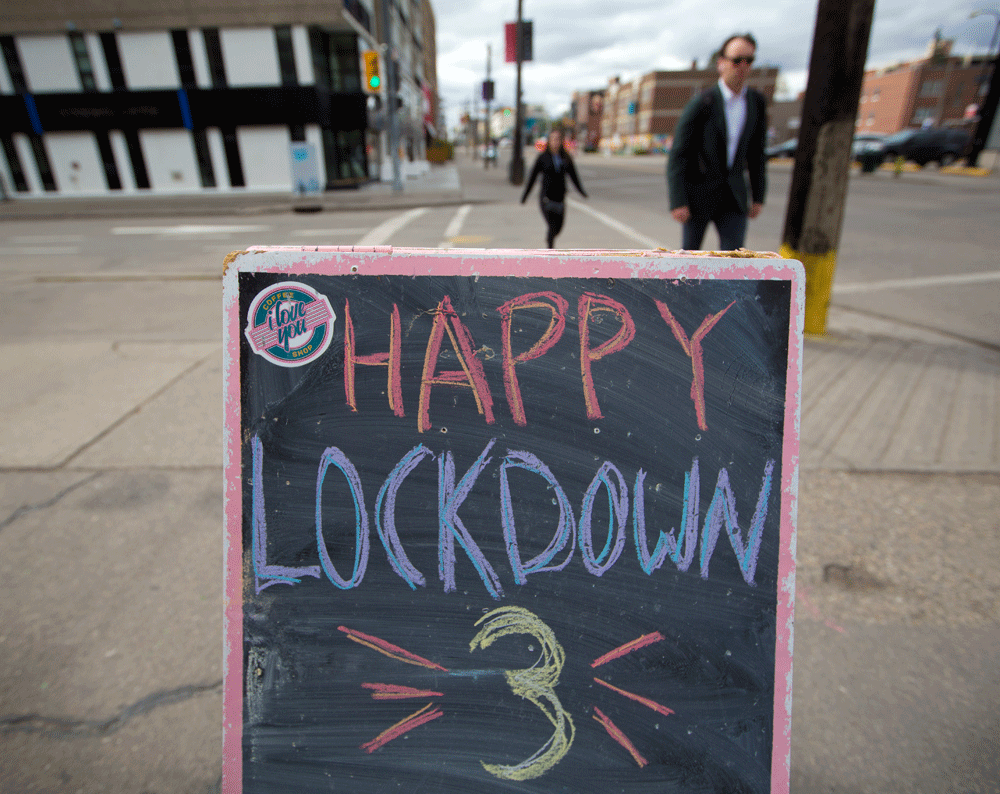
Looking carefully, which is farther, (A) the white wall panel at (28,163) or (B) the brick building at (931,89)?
(B) the brick building at (931,89)

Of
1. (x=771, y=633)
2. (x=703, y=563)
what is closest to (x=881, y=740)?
(x=771, y=633)

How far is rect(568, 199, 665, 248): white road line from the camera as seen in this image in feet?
32.9

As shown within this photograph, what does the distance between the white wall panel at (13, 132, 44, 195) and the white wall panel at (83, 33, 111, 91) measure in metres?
4.05

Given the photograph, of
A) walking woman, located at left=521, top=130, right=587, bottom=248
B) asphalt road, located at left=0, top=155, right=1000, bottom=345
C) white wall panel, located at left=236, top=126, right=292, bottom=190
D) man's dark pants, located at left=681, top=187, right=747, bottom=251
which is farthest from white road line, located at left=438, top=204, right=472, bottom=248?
white wall panel, located at left=236, top=126, right=292, bottom=190

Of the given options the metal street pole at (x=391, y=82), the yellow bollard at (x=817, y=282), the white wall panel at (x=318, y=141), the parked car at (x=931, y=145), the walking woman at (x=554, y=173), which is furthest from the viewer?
the parked car at (x=931, y=145)

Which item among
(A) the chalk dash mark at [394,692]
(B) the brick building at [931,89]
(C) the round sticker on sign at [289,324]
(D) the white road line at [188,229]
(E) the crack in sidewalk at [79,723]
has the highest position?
(B) the brick building at [931,89]

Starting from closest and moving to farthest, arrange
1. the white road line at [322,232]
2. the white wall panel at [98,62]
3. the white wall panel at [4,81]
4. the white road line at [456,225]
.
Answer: the white road line at [456,225]
the white road line at [322,232]
the white wall panel at [98,62]
the white wall panel at [4,81]

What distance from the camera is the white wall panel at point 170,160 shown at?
23188 mm

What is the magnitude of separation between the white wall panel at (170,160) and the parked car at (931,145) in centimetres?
3336

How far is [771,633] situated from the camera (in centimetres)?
129

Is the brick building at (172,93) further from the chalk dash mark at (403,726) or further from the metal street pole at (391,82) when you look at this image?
the chalk dash mark at (403,726)

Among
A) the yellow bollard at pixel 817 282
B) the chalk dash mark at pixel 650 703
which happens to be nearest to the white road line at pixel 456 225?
the yellow bollard at pixel 817 282

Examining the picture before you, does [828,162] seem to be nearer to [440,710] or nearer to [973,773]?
[973,773]

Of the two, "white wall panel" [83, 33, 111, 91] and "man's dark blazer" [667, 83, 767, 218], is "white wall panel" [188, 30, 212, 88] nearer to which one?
"white wall panel" [83, 33, 111, 91]
